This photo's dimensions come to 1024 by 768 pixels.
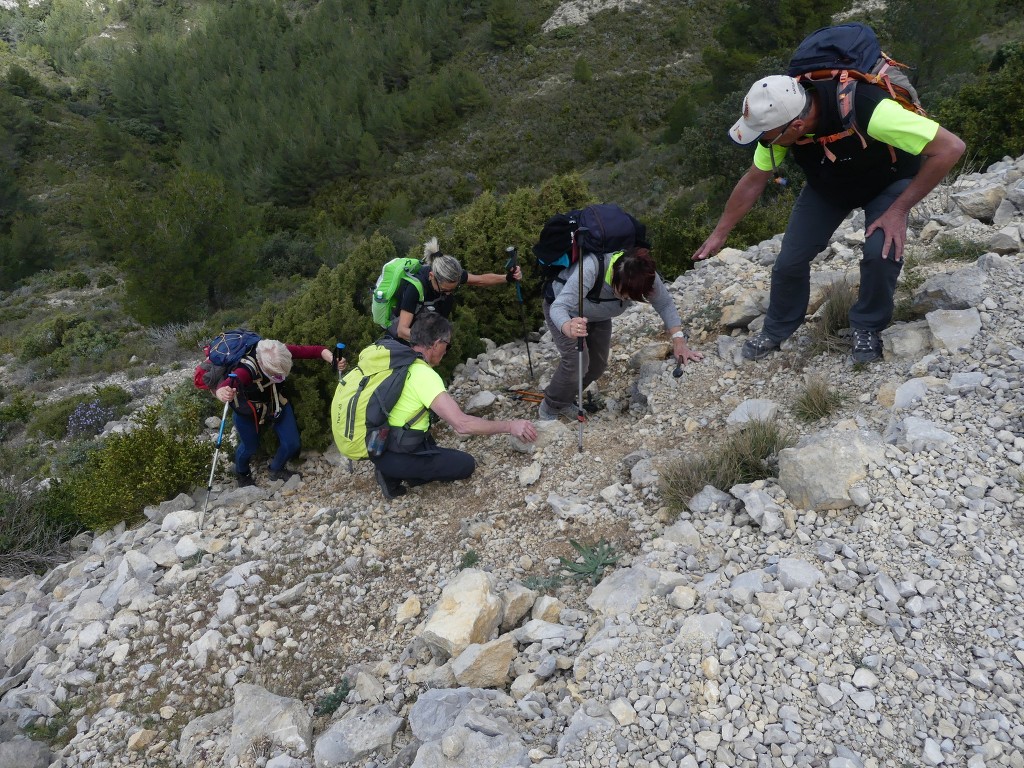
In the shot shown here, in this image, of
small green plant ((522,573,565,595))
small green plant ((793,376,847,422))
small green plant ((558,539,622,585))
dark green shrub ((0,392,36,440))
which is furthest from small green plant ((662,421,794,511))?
dark green shrub ((0,392,36,440))

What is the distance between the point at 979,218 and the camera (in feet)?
17.9

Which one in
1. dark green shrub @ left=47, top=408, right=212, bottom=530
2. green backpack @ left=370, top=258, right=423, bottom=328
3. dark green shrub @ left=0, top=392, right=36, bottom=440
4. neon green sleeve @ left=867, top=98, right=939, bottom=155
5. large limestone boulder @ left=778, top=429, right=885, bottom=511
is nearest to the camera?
neon green sleeve @ left=867, top=98, right=939, bottom=155

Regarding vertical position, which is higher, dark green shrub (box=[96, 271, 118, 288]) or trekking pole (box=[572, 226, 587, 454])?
trekking pole (box=[572, 226, 587, 454])

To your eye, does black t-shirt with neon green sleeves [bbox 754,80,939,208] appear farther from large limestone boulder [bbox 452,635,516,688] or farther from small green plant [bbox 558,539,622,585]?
large limestone boulder [bbox 452,635,516,688]

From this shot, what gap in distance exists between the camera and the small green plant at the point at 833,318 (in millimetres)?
4398

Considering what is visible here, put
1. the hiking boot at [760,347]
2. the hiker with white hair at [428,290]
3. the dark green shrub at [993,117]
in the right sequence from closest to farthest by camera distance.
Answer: the hiking boot at [760,347], the hiker with white hair at [428,290], the dark green shrub at [993,117]

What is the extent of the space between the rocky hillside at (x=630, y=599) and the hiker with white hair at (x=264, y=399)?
45 centimetres

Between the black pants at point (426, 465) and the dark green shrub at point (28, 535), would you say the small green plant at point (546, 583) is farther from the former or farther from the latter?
the dark green shrub at point (28, 535)

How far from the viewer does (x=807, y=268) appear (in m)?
4.27

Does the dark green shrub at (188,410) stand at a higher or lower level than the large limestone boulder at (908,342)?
lower

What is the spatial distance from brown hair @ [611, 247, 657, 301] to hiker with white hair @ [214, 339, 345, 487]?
260 centimetres

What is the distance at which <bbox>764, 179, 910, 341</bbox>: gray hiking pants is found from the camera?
365 cm

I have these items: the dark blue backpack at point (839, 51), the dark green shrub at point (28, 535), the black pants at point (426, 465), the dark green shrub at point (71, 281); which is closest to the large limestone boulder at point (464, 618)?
the black pants at point (426, 465)

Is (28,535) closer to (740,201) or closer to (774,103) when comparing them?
(740,201)
